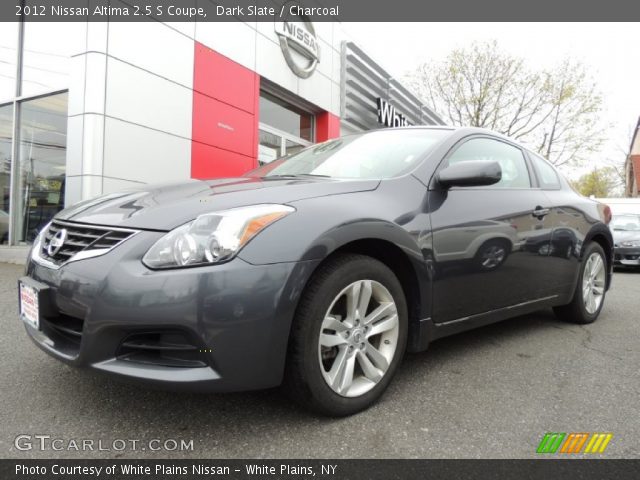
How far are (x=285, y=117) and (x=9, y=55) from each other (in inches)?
201

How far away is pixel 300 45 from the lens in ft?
33.1

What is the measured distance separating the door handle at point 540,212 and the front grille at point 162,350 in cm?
231

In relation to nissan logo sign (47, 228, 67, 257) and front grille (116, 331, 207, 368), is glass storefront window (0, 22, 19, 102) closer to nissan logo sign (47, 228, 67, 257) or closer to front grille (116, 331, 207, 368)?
nissan logo sign (47, 228, 67, 257)

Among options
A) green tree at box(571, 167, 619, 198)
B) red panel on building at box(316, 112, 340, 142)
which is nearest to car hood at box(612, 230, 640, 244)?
red panel on building at box(316, 112, 340, 142)

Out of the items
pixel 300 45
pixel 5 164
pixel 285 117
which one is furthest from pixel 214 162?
pixel 300 45

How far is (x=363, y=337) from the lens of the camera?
6.70ft

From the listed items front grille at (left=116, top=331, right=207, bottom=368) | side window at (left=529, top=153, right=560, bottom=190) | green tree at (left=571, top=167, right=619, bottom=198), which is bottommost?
front grille at (left=116, top=331, right=207, bottom=368)

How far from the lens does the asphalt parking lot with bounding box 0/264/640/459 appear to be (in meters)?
→ 1.77

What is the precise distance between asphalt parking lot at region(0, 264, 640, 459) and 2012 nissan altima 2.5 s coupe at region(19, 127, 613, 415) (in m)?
0.19

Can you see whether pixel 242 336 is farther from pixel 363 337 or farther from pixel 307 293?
pixel 363 337
